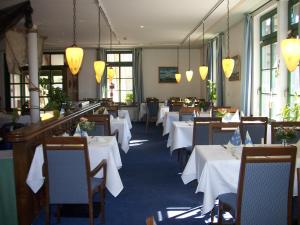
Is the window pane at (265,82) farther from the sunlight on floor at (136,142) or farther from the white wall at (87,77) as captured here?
the white wall at (87,77)

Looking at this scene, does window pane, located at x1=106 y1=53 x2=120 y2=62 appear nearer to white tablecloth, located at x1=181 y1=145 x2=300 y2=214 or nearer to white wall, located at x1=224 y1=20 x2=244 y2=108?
white wall, located at x1=224 y1=20 x2=244 y2=108

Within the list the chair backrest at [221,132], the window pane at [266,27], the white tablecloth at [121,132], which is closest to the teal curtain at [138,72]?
the window pane at [266,27]

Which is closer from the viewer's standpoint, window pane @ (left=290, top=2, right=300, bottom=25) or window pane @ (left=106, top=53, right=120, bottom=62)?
window pane @ (left=290, top=2, right=300, bottom=25)

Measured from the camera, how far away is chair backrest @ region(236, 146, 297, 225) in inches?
98.3

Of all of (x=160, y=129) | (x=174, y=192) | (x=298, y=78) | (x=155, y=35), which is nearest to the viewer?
(x=174, y=192)

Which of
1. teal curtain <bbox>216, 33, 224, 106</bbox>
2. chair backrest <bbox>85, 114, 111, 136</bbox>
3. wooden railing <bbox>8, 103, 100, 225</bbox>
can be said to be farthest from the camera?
teal curtain <bbox>216, 33, 224, 106</bbox>

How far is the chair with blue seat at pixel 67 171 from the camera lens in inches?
121

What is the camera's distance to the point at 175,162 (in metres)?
6.45

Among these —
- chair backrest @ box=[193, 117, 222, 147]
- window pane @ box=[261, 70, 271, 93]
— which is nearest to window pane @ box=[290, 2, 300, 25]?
window pane @ box=[261, 70, 271, 93]

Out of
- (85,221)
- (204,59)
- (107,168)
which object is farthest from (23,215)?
(204,59)

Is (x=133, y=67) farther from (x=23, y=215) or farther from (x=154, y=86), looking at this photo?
(x=23, y=215)

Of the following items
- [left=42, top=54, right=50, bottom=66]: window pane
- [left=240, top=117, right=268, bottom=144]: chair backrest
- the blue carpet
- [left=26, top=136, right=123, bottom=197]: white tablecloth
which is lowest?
the blue carpet

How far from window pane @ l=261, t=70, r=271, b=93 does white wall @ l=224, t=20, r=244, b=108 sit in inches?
37.0

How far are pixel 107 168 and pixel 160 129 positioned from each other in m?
7.85
